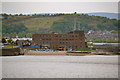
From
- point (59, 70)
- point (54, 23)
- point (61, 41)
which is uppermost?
point (54, 23)

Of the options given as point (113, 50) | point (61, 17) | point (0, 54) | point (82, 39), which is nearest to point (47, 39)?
point (82, 39)

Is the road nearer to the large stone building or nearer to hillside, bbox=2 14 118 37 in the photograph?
the large stone building

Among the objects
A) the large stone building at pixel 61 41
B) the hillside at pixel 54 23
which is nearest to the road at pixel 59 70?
the large stone building at pixel 61 41

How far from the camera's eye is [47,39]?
12742 mm

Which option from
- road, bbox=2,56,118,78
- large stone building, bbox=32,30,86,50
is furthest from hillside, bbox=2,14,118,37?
road, bbox=2,56,118,78

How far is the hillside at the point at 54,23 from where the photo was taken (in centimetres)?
2272

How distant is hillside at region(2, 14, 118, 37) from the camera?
74.6 ft

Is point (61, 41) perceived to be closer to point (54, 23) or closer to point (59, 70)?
point (59, 70)

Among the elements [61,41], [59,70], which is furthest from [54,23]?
[59,70]

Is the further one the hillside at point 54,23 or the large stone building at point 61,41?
the hillside at point 54,23

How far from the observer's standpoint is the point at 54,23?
25.6 m

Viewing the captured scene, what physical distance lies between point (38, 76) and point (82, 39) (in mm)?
7385

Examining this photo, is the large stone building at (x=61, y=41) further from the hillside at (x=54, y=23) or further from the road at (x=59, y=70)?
the hillside at (x=54, y=23)

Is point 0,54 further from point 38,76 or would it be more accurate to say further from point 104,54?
point 38,76
